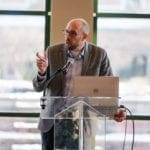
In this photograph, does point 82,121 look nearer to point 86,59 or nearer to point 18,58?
point 86,59

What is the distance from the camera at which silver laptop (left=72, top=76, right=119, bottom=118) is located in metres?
2.69

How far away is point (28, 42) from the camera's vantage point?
4.77 metres

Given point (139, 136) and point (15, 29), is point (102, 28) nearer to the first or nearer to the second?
point (15, 29)

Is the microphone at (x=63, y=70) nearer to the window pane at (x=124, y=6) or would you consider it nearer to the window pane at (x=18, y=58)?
the window pane at (x=18, y=58)

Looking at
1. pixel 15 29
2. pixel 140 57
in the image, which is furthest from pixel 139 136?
pixel 15 29

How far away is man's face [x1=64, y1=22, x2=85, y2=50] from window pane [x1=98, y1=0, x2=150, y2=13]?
4.69 ft

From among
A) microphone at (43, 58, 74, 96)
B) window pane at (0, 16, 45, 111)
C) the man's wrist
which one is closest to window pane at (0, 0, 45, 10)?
window pane at (0, 16, 45, 111)

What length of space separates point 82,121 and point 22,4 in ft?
8.16

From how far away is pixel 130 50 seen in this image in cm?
479

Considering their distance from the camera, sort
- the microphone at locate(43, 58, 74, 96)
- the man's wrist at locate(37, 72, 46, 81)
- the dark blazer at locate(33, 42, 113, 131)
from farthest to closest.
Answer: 1. the dark blazer at locate(33, 42, 113, 131)
2. the man's wrist at locate(37, 72, 46, 81)
3. the microphone at locate(43, 58, 74, 96)

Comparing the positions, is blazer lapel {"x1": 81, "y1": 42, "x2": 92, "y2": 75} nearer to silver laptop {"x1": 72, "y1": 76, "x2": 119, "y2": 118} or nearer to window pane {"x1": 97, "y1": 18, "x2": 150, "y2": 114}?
silver laptop {"x1": 72, "y1": 76, "x2": 119, "y2": 118}

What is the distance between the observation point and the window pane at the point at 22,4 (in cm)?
471

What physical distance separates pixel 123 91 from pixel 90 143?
2134 millimetres

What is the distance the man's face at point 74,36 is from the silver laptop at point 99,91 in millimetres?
668
